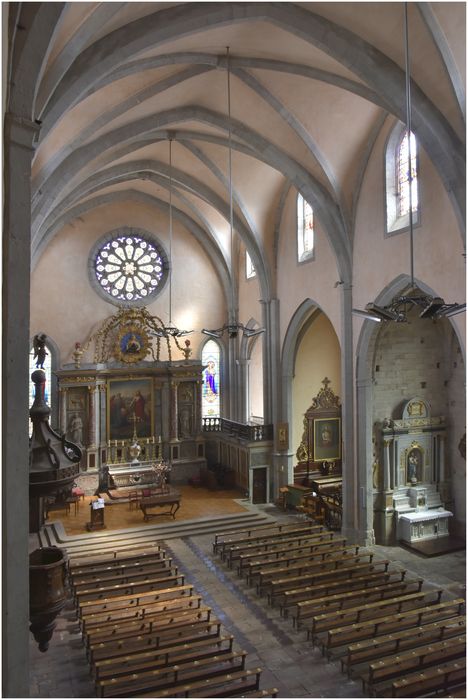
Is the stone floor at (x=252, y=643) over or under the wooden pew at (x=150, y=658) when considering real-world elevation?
under

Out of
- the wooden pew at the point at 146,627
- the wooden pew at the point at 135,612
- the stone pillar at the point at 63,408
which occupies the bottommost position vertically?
the wooden pew at the point at 135,612

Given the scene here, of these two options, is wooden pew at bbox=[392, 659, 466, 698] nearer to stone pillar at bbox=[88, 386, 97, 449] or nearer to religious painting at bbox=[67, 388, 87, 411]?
stone pillar at bbox=[88, 386, 97, 449]

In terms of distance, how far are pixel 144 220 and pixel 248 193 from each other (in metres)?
6.44

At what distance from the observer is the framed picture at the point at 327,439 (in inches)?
821

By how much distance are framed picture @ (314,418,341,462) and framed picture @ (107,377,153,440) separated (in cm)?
677

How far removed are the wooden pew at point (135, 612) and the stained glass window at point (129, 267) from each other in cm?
1470

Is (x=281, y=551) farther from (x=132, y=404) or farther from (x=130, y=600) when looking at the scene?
(x=132, y=404)

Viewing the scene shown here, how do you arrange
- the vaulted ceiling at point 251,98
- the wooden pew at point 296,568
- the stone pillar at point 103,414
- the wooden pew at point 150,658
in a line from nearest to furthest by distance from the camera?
1. the wooden pew at point 150,658
2. the vaulted ceiling at point 251,98
3. the wooden pew at point 296,568
4. the stone pillar at point 103,414

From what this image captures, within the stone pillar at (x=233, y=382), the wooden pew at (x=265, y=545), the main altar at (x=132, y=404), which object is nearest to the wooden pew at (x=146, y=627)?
the wooden pew at (x=265, y=545)

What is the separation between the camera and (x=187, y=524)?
1644 centimetres

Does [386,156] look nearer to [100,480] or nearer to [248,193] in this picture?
[248,193]

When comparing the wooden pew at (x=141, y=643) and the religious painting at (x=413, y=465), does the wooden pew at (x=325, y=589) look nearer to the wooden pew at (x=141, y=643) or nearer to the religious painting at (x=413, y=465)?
the wooden pew at (x=141, y=643)

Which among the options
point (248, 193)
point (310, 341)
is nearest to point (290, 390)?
point (310, 341)

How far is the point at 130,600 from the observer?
1052 cm
